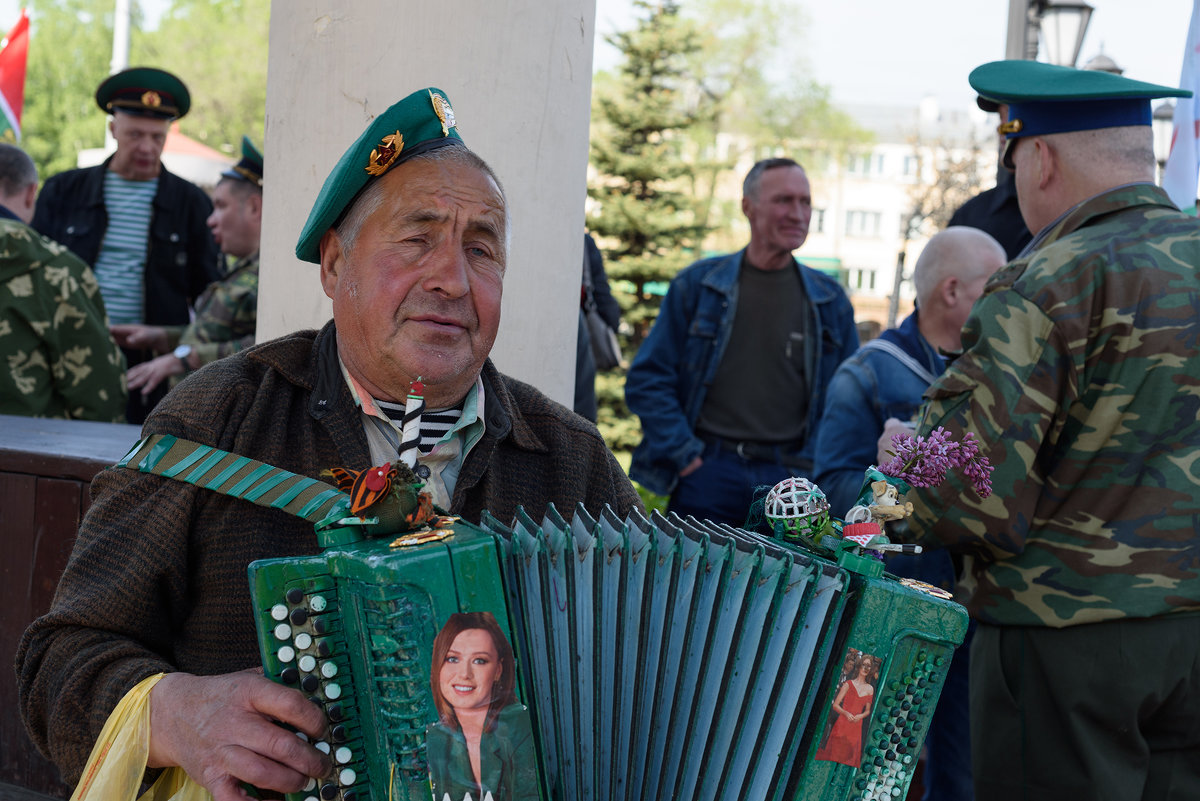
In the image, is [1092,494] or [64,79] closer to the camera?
[1092,494]

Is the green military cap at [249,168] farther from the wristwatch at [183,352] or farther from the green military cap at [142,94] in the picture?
the wristwatch at [183,352]

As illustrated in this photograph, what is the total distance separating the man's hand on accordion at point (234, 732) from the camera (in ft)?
5.28

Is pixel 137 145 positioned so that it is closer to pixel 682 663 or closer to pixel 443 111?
pixel 443 111

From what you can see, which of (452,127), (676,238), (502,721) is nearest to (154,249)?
(452,127)

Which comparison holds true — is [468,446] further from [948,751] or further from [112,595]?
[948,751]

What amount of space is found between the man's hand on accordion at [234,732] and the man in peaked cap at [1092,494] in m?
1.82

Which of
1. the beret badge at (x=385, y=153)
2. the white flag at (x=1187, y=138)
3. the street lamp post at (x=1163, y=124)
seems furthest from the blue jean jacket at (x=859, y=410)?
the street lamp post at (x=1163, y=124)

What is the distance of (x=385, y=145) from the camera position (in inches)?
82.2

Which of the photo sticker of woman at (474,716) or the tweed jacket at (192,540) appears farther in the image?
the tweed jacket at (192,540)

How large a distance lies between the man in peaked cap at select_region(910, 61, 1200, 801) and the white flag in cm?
179

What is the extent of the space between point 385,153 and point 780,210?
11.1 ft

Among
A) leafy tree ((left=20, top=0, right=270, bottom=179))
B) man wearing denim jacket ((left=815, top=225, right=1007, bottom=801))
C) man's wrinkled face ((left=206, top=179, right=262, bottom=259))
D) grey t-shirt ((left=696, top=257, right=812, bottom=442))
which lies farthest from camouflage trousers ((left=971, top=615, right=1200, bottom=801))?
leafy tree ((left=20, top=0, right=270, bottom=179))

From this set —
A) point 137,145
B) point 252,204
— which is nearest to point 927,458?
point 252,204

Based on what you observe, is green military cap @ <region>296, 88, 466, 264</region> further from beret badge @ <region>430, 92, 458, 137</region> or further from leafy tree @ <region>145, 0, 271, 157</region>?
leafy tree @ <region>145, 0, 271, 157</region>
